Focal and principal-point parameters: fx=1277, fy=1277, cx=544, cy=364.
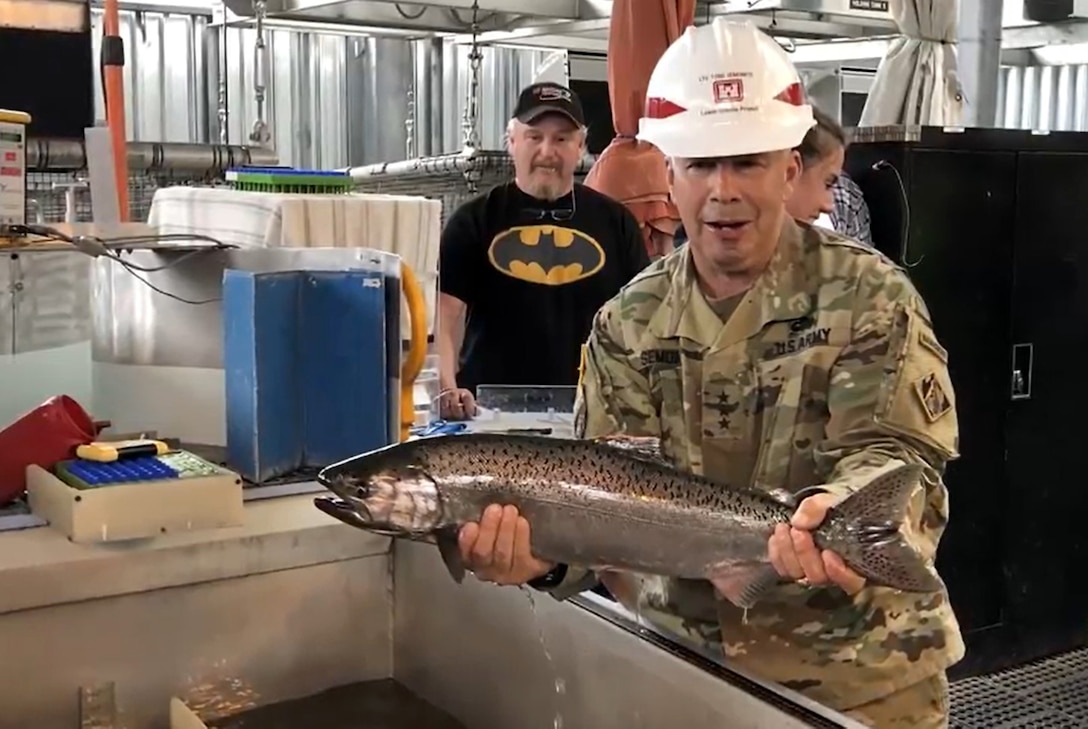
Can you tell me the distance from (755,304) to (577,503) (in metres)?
0.35

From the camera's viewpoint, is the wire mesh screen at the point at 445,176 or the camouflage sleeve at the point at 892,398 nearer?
the camouflage sleeve at the point at 892,398

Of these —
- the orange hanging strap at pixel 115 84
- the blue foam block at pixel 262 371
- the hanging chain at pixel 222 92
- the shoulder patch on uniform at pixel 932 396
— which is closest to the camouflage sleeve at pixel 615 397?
the shoulder patch on uniform at pixel 932 396

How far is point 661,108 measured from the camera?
64.2 inches

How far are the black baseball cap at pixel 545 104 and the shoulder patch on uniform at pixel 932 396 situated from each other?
207 cm

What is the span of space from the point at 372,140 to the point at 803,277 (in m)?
3.95

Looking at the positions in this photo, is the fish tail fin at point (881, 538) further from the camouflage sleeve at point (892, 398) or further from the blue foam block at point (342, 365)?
the blue foam block at point (342, 365)

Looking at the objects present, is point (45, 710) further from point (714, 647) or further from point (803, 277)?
point (803, 277)

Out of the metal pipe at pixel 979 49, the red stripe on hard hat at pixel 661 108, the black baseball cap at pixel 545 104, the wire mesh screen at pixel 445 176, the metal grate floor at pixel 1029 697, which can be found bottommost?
the metal grate floor at pixel 1029 697

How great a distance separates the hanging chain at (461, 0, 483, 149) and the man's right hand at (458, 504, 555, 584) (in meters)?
2.91

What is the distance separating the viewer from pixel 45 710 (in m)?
1.59

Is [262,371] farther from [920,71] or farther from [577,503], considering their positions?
[920,71]

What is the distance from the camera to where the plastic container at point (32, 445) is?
1.79 m

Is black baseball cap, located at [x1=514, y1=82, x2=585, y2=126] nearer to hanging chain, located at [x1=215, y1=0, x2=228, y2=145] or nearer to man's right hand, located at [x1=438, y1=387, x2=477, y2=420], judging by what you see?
man's right hand, located at [x1=438, y1=387, x2=477, y2=420]

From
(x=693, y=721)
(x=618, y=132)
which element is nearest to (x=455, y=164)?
(x=618, y=132)
